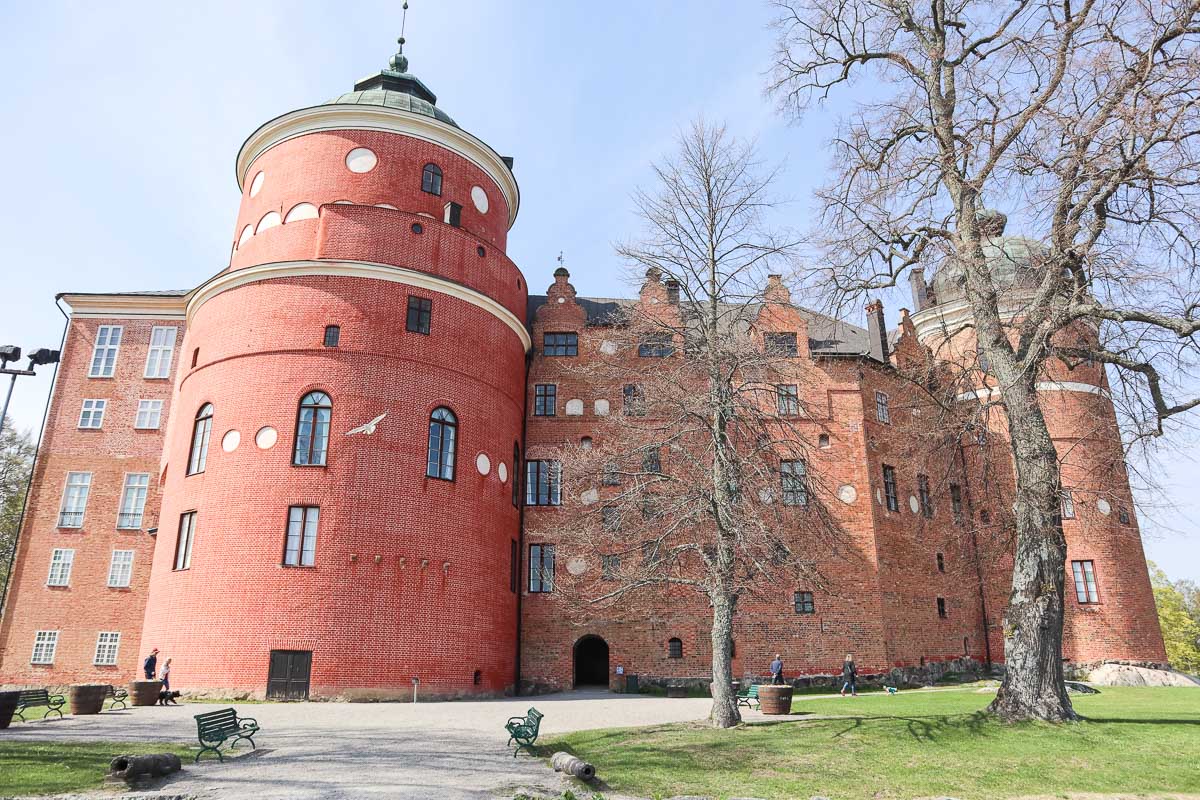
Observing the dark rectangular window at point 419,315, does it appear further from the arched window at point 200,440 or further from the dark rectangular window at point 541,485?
the dark rectangular window at point 541,485

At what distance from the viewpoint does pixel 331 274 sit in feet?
70.5

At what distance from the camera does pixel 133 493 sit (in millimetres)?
26297

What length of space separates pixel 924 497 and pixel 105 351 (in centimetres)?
3055

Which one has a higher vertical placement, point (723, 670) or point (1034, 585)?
point (1034, 585)

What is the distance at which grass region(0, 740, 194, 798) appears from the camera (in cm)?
902

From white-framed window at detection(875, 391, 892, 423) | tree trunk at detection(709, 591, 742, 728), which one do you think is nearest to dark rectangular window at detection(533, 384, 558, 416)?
white-framed window at detection(875, 391, 892, 423)

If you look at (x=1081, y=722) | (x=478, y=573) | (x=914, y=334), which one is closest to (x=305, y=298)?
(x=478, y=573)

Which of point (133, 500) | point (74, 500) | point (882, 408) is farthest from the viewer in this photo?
point (882, 408)

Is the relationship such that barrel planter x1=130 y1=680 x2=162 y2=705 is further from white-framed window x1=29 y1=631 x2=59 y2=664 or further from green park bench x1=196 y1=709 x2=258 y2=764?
white-framed window x1=29 y1=631 x2=59 y2=664

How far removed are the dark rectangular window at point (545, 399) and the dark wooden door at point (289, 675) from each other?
11.5 m

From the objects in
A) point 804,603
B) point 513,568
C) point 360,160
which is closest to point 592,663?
point 513,568

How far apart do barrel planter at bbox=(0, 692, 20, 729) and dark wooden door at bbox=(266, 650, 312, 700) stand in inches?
212

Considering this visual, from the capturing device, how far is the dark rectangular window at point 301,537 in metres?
19.3

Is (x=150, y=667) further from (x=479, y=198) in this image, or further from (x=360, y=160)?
(x=479, y=198)
